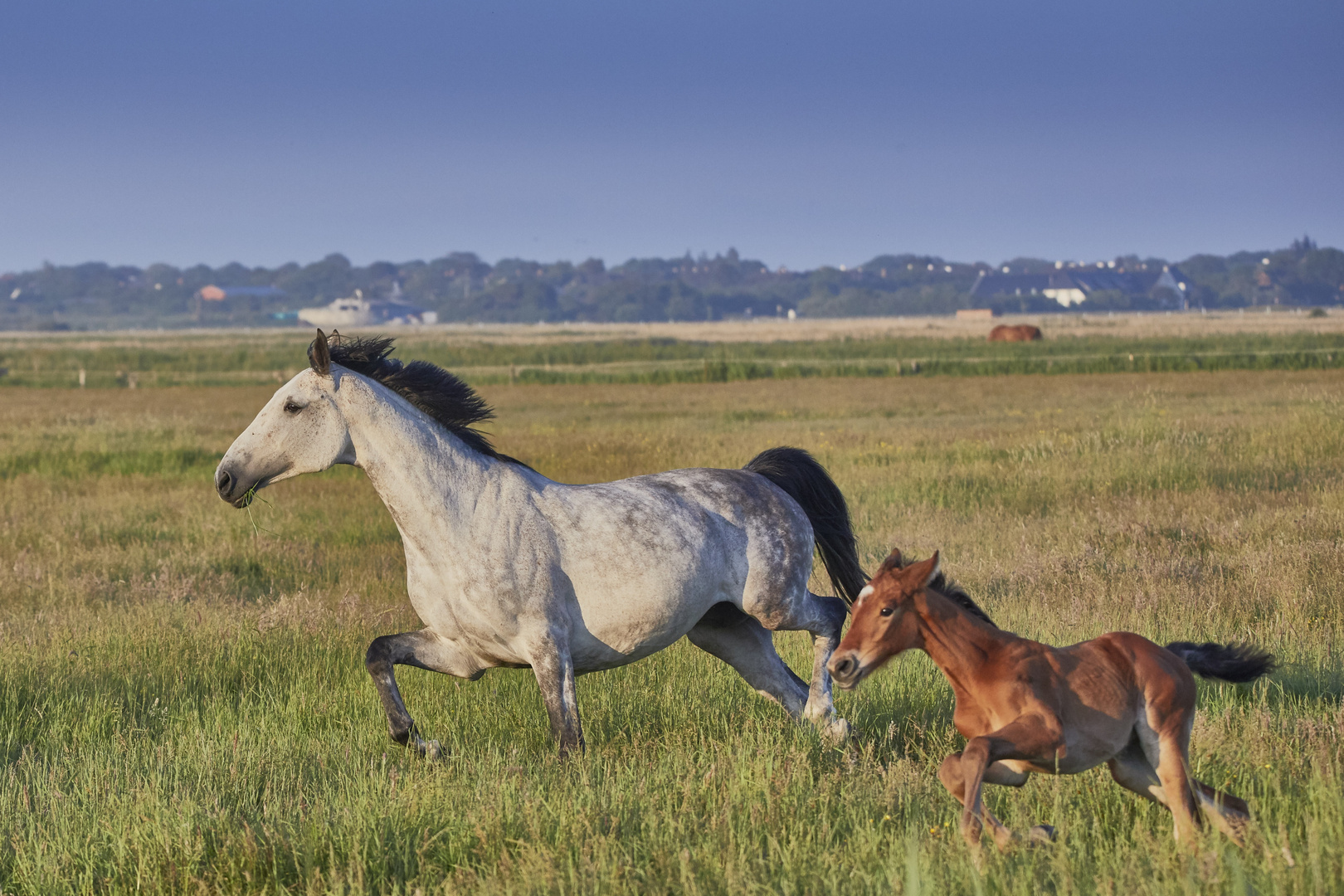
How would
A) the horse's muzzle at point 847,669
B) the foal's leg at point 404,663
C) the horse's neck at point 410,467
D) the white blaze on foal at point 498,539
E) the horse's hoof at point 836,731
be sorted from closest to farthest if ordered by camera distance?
1. the horse's muzzle at point 847,669
2. the white blaze on foal at point 498,539
3. the horse's neck at point 410,467
4. the foal's leg at point 404,663
5. the horse's hoof at point 836,731

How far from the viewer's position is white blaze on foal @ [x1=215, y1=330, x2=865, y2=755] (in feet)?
18.6

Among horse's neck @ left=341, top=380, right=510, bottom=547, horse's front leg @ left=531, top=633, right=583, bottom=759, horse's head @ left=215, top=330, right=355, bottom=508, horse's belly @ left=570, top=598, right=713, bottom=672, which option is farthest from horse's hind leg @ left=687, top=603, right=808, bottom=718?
horse's head @ left=215, top=330, right=355, bottom=508

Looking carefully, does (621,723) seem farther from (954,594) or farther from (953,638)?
(953,638)

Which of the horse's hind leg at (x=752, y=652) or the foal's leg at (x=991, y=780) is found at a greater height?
the foal's leg at (x=991, y=780)

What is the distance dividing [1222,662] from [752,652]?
120 inches

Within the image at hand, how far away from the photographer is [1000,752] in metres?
3.66

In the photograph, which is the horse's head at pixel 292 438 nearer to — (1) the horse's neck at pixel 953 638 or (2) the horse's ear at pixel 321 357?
(2) the horse's ear at pixel 321 357

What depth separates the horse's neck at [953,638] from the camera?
4.04m

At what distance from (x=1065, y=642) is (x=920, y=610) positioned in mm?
4255

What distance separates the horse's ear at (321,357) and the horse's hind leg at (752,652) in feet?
8.32

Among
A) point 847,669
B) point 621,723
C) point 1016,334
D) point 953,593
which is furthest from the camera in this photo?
point 1016,334

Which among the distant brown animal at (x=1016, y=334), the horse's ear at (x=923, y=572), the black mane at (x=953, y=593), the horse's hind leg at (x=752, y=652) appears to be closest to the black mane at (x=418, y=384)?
the horse's hind leg at (x=752, y=652)

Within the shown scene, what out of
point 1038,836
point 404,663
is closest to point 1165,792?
point 1038,836

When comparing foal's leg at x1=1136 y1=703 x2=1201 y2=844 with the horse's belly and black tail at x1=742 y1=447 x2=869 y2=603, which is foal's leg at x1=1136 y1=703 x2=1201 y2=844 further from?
black tail at x1=742 y1=447 x2=869 y2=603
